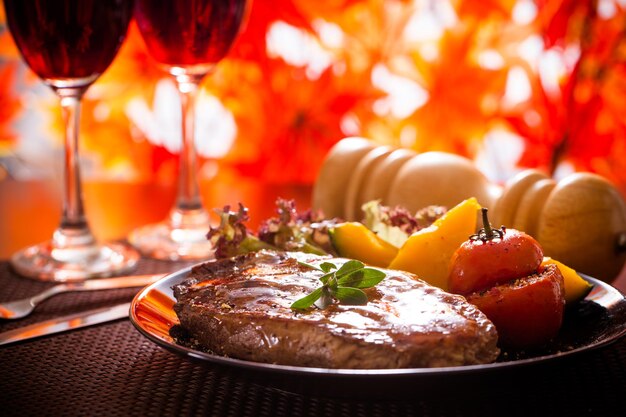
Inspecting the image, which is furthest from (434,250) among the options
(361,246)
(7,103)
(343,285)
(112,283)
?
(7,103)

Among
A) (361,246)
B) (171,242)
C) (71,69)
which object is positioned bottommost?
(171,242)

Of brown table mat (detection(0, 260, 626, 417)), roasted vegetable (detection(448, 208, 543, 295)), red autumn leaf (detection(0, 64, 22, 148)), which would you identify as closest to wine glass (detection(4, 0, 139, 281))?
brown table mat (detection(0, 260, 626, 417))

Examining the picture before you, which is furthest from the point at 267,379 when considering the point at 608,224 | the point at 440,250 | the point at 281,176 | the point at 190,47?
the point at 281,176

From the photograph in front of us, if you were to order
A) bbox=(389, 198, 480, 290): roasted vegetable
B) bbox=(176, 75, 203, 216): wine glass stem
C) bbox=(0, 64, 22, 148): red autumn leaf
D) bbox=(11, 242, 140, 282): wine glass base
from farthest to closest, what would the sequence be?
bbox=(0, 64, 22, 148): red autumn leaf → bbox=(176, 75, 203, 216): wine glass stem → bbox=(11, 242, 140, 282): wine glass base → bbox=(389, 198, 480, 290): roasted vegetable

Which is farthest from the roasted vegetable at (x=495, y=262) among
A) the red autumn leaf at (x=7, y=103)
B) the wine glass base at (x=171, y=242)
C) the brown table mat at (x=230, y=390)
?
the red autumn leaf at (x=7, y=103)

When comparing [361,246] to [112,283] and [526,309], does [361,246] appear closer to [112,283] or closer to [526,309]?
[526,309]

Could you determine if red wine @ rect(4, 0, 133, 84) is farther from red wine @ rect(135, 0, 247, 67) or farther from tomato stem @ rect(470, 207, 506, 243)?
tomato stem @ rect(470, 207, 506, 243)

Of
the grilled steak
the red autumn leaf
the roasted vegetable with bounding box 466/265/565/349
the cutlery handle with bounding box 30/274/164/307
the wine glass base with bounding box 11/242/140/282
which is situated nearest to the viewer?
the grilled steak
